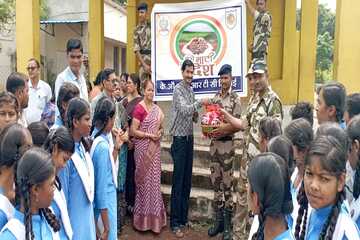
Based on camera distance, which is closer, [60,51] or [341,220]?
[341,220]

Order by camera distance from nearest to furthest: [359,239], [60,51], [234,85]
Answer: [359,239]
[234,85]
[60,51]

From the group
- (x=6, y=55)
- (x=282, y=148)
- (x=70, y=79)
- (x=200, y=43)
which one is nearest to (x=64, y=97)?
(x=70, y=79)

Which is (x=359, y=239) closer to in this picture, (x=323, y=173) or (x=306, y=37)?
(x=323, y=173)

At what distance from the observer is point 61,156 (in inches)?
93.4

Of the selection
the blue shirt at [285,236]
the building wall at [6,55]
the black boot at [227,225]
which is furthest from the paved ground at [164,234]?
the building wall at [6,55]

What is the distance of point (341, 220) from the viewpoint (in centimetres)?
186

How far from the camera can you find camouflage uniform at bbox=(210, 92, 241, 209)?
4633mm

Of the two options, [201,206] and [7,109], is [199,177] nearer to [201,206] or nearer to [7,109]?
[201,206]

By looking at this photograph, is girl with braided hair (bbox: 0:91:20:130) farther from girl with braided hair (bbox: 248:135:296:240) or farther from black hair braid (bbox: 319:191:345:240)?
Result: black hair braid (bbox: 319:191:345:240)

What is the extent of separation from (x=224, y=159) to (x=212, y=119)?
0.48 m

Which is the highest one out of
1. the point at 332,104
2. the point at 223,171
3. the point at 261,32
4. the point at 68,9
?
the point at 68,9

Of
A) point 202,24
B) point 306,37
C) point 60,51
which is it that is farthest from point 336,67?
point 60,51

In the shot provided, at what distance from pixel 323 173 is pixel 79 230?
5.27ft

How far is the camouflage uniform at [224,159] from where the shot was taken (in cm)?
463
